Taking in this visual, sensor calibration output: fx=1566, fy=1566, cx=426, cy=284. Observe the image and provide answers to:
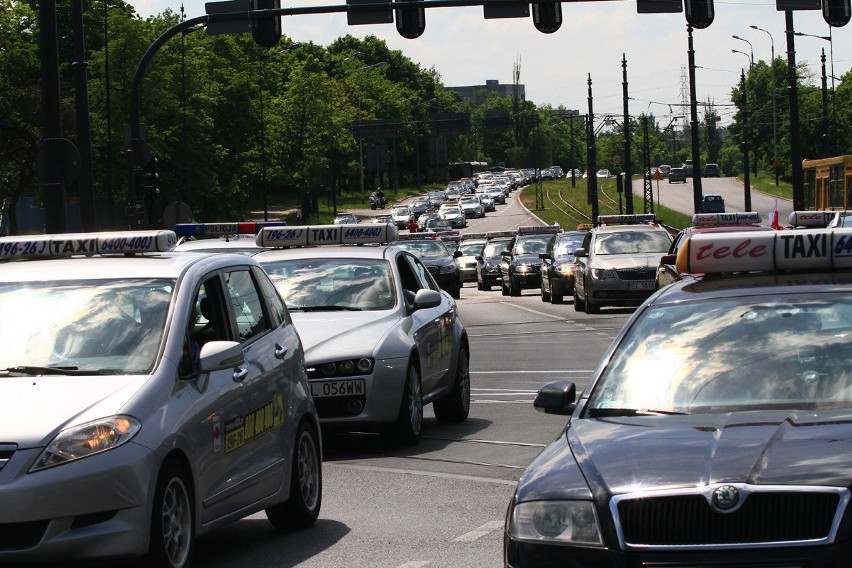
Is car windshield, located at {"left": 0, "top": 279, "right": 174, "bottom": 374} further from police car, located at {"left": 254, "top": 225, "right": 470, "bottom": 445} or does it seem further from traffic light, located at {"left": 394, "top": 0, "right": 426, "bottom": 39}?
traffic light, located at {"left": 394, "top": 0, "right": 426, "bottom": 39}

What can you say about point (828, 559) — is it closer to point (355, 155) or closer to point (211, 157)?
point (211, 157)

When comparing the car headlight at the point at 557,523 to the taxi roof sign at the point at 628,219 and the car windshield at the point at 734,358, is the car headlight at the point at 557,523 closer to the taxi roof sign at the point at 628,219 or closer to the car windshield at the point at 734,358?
the car windshield at the point at 734,358

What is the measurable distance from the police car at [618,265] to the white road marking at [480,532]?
2202 cm

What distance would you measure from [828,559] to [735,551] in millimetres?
284

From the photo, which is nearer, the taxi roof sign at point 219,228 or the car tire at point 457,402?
the car tire at point 457,402

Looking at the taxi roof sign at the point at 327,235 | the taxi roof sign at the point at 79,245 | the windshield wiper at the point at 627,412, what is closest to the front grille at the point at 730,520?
the windshield wiper at the point at 627,412

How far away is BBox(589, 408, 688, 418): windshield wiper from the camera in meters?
6.01

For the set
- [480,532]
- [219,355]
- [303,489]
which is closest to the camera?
[219,355]

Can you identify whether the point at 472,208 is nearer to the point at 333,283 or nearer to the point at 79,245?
the point at 333,283

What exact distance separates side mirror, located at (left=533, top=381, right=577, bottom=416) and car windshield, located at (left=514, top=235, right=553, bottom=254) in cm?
3984

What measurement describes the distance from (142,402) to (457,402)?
25.1 feet

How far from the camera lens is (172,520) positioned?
720 cm

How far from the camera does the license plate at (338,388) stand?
12273 millimetres

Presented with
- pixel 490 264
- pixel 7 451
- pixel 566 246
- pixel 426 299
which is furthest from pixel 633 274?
pixel 7 451
